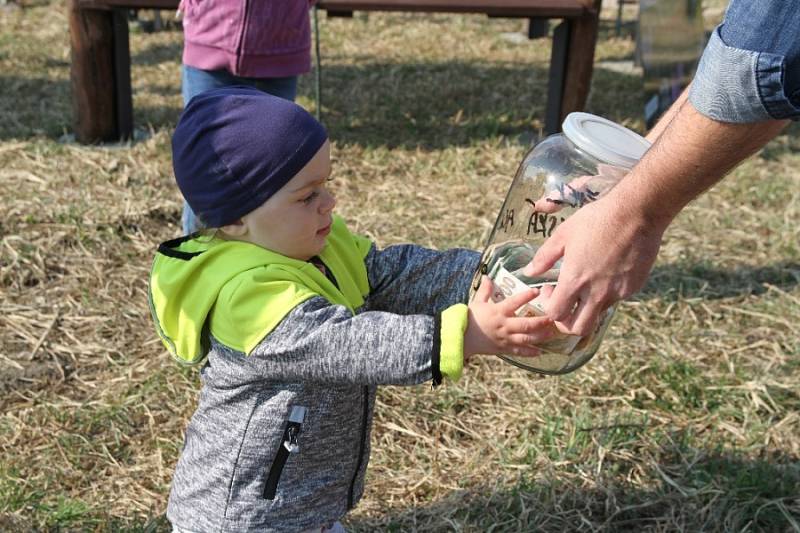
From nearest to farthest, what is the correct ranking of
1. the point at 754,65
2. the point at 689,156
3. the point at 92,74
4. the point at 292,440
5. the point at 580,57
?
the point at 754,65 → the point at 689,156 → the point at 292,440 → the point at 92,74 → the point at 580,57

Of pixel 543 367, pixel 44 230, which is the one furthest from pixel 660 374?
pixel 44 230

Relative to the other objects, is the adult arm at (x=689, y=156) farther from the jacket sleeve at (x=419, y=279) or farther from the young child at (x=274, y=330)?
the jacket sleeve at (x=419, y=279)

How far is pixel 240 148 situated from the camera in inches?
75.1

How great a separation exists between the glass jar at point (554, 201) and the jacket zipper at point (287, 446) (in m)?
0.45

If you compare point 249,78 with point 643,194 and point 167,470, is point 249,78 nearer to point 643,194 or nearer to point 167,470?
point 167,470

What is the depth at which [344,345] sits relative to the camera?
182cm

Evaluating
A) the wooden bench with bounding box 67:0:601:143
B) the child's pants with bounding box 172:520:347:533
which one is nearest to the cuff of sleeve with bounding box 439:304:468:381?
the child's pants with bounding box 172:520:347:533

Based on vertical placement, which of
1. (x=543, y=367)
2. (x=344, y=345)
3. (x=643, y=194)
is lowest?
(x=543, y=367)

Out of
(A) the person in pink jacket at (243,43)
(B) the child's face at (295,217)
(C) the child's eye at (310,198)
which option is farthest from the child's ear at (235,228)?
(A) the person in pink jacket at (243,43)

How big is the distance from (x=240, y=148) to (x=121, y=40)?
4509mm

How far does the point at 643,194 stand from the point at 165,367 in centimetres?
228

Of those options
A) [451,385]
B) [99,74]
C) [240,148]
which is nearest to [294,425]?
[240,148]

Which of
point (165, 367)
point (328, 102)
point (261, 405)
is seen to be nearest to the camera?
point (261, 405)

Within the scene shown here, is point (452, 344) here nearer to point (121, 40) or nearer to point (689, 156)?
point (689, 156)
